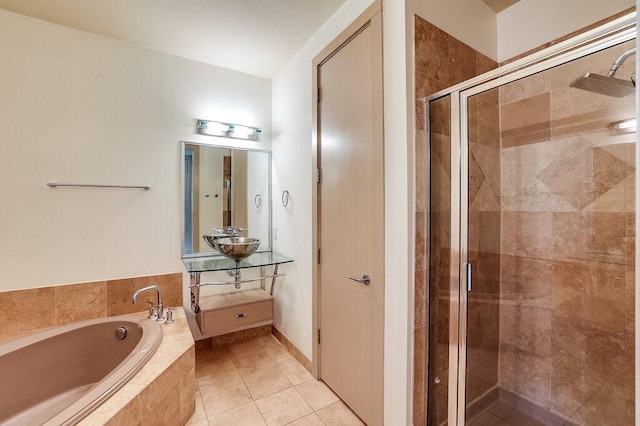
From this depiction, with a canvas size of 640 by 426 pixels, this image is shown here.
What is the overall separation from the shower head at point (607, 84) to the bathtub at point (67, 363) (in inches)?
105

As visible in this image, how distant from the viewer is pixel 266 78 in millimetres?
2883

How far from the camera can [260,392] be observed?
6.53ft

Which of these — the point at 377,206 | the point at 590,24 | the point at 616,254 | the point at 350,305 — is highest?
the point at 590,24

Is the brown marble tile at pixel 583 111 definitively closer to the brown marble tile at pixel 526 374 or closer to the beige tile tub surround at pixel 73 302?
the brown marble tile at pixel 526 374

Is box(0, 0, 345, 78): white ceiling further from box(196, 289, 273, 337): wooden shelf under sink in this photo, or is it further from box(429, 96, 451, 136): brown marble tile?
box(196, 289, 273, 337): wooden shelf under sink

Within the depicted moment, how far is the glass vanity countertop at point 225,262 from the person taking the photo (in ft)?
7.46

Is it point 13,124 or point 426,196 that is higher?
point 13,124

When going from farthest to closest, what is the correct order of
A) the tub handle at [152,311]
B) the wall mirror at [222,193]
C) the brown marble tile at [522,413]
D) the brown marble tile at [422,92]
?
the wall mirror at [222,193]
the tub handle at [152,311]
the brown marble tile at [522,413]
the brown marble tile at [422,92]

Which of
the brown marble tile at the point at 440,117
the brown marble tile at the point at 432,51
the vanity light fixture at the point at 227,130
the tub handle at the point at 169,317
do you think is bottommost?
the tub handle at the point at 169,317

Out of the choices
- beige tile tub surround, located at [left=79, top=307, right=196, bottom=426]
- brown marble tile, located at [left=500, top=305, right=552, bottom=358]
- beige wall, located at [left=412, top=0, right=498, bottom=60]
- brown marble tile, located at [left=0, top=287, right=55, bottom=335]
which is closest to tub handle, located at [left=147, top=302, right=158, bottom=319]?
beige tile tub surround, located at [left=79, top=307, right=196, bottom=426]

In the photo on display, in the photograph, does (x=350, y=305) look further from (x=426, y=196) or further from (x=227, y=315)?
(x=227, y=315)

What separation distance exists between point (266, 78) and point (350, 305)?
2404 mm

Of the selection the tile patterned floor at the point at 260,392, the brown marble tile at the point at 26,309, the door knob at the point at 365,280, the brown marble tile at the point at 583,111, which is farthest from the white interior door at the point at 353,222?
the brown marble tile at the point at 26,309

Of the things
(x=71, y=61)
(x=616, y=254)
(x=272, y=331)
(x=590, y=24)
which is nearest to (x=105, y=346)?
(x=272, y=331)
